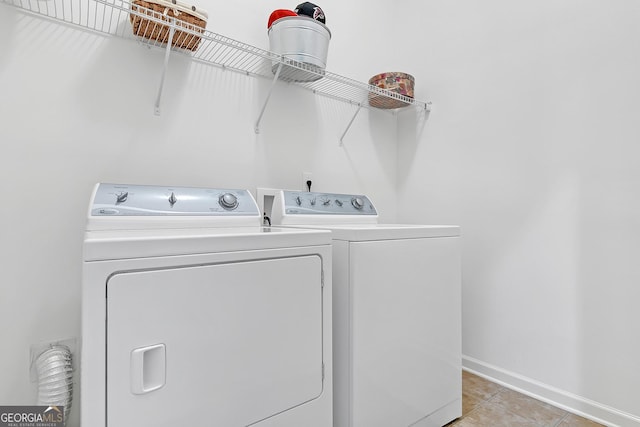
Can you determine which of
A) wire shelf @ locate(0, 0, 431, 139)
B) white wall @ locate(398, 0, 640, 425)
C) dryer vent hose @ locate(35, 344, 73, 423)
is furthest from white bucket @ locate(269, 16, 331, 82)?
dryer vent hose @ locate(35, 344, 73, 423)

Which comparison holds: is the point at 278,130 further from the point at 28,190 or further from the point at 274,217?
the point at 28,190

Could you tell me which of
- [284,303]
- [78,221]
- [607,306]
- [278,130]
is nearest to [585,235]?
[607,306]

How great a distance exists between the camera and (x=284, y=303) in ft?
3.34

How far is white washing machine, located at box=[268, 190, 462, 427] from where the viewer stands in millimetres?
1188

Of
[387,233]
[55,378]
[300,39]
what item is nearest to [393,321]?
[387,233]

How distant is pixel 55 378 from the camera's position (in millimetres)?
1134

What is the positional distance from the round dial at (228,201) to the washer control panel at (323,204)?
9.7 inches

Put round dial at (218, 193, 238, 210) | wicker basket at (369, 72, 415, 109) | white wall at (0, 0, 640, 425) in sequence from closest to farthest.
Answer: white wall at (0, 0, 640, 425) < round dial at (218, 193, 238, 210) < wicker basket at (369, 72, 415, 109)

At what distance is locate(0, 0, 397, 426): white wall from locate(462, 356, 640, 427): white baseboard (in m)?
1.53

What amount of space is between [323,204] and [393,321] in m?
0.69

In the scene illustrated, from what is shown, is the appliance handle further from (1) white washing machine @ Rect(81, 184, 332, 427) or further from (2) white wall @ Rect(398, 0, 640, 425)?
(2) white wall @ Rect(398, 0, 640, 425)

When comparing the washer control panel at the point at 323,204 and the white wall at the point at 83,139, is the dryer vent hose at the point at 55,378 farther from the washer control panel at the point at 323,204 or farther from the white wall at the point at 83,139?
the washer control panel at the point at 323,204

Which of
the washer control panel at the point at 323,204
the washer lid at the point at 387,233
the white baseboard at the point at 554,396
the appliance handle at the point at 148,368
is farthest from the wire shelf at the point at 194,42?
the white baseboard at the point at 554,396

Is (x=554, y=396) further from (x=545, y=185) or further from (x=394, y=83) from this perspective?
(x=394, y=83)
